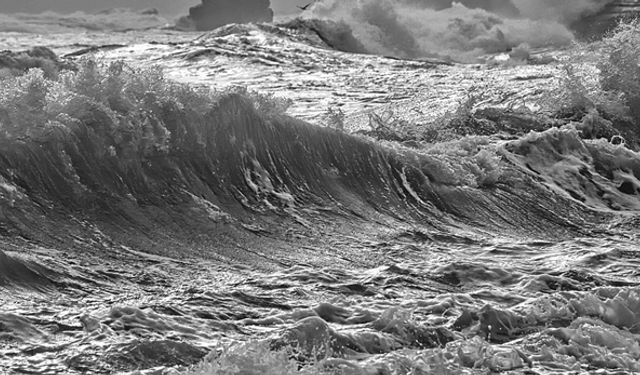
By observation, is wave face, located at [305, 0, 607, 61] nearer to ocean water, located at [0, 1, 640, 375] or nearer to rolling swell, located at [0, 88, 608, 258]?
ocean water, located at [0, 1, 640, 375]

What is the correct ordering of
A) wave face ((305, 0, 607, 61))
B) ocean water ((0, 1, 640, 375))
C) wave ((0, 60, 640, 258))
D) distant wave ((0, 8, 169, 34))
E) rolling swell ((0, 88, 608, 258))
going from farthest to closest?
1. distant wave ((0, 8, 169, 34))
2. wave face ((305, 0, 607, 61))
3. wave ((0, 60, 640, 258))
4. rolling swell ((0, 88, 608, 258))
5. ocean water ((0, 1, 640, 375))

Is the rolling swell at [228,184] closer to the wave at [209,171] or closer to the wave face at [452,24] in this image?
the wave at [209,171]

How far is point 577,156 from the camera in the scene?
457 inches

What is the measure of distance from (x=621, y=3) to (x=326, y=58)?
2419 cm

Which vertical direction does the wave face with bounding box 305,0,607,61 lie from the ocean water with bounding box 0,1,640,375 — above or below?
above

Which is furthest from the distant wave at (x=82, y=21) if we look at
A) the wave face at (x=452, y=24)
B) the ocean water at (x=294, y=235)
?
the ocean water at (x=294, y=235)

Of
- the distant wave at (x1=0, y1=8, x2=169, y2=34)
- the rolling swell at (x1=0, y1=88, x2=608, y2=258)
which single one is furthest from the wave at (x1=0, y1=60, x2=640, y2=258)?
the distant wave at (x1=0, y1=8, x2=169, y2=34)

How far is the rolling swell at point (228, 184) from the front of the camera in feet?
23.2

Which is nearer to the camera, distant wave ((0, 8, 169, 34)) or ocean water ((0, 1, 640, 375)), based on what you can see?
ocean water ((0, 1, 640, 375))

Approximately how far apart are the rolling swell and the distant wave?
35.6 m

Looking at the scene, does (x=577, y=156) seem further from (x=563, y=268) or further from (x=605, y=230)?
(x=563, y=268)

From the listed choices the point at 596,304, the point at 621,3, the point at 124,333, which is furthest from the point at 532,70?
the point at 621,3

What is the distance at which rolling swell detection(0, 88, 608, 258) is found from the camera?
706 centimetres

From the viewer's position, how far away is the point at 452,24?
4400 cm
